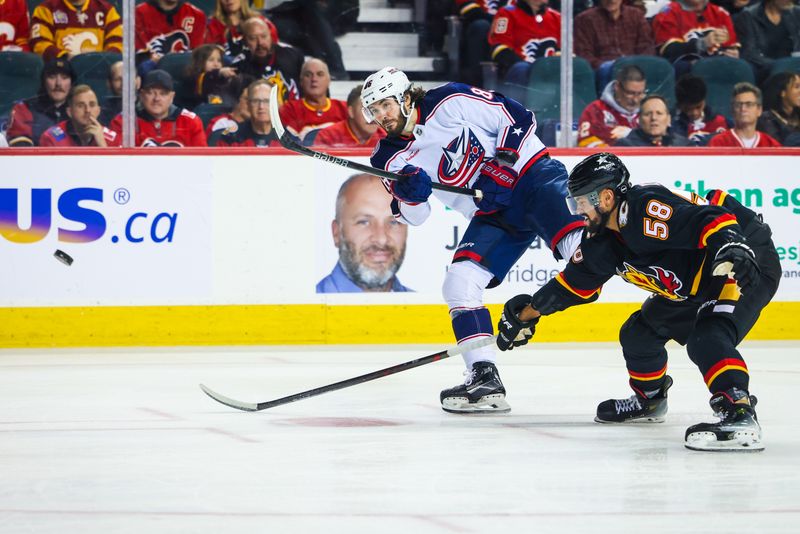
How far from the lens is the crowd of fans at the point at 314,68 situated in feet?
24.0

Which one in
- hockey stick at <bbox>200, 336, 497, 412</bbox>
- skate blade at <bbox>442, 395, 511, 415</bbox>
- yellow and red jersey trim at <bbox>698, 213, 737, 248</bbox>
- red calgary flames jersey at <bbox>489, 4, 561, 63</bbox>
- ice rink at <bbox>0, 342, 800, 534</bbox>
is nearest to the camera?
ice rink at <bbox>0, 342, 800, 534</bbox>

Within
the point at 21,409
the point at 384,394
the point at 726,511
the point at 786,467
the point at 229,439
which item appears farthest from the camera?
the point at 384,394

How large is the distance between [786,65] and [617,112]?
3.75 ft

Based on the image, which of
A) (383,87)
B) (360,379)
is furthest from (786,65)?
(360,379)

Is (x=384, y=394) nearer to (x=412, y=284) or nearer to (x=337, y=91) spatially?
(x=412, y=284)

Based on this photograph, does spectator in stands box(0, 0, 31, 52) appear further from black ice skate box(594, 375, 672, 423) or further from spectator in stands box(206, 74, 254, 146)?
black ice skate box(594, 375, 672, 423)

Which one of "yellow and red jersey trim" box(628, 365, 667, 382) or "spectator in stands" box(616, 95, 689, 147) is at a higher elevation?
"spectator in stands" box(616, 95, 689, 147)

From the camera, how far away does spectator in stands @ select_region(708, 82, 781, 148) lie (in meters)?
7.68

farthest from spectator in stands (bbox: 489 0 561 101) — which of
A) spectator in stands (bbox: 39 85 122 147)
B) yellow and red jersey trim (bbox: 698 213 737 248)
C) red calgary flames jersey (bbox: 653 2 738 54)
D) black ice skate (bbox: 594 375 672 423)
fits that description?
yellow and red jersey trim (bbox: 698 213 737 248)

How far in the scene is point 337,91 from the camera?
7.73m

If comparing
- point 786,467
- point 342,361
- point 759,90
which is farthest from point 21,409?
point 759,90

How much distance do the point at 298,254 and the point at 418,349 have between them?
2.85ft

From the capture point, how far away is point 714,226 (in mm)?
3562

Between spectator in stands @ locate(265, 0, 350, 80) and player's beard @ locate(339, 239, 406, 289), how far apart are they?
1.13 meters
